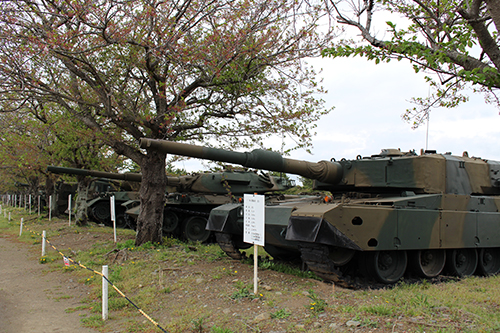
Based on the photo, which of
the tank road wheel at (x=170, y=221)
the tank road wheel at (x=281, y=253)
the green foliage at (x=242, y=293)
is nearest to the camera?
the green foliage at (x=242, y=293)

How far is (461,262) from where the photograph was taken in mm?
8508

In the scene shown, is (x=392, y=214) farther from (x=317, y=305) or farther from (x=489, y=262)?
(x=489, y=262)

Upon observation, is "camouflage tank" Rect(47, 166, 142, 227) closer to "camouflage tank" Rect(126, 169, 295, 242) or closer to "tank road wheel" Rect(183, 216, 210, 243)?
"camouflage tank" Rect(126, 169, 295, 242)

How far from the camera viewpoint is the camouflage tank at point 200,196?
15023 millimetres

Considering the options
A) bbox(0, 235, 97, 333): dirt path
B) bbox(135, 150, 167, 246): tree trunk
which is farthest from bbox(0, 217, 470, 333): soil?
bbox(135, 150, 167, 246): tree trunk

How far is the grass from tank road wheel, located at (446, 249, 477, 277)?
373 mm

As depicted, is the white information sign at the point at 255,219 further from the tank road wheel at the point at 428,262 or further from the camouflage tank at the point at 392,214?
the tank road wheel at the point at 428,262

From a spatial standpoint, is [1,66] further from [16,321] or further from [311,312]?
[311,312]

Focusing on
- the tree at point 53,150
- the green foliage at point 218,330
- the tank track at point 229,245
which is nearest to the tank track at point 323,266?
the green foliage at point 218,330

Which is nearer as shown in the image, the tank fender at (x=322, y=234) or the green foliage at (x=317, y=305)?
the green foliage at (x=317, y=305)

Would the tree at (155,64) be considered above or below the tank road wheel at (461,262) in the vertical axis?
above

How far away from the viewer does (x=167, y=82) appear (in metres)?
10.5

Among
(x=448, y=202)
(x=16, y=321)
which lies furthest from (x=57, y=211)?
(x=448, y=202)

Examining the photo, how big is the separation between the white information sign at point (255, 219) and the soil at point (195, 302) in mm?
848
